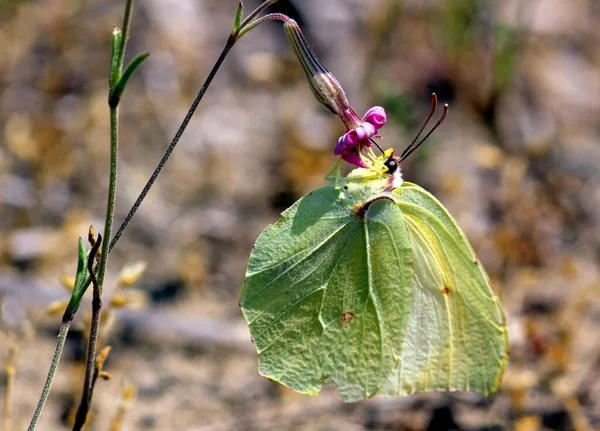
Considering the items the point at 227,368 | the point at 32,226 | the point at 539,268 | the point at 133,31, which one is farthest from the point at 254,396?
the point at 133,31

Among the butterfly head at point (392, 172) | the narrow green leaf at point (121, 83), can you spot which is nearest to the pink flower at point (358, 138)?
the butterfly head at point (392, 172)

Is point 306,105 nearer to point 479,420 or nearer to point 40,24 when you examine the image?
point 40,24

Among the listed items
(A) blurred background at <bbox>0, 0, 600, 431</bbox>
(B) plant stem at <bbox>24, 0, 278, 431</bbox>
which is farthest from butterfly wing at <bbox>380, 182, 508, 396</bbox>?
(B) plant stem at <bbox>24, 0, 278, 431</bbox>

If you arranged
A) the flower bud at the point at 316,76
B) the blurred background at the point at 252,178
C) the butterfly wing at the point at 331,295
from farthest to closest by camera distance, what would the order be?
the blurred background at the point at 252,178, the butterfly wing at the point at 331,295, the flower bud at the point at 316,76

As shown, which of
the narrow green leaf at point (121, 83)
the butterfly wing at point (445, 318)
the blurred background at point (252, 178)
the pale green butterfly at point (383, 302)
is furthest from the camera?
the blurred background at point (252, 178)

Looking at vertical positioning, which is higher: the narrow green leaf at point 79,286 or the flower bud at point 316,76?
the flower bud at point 316,76

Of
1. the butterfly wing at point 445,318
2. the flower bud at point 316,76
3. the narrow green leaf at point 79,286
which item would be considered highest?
the flower bud at point 316,76

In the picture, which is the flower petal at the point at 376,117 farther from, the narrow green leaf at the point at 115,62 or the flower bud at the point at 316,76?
the narrow green leaf at the point at 115,62
